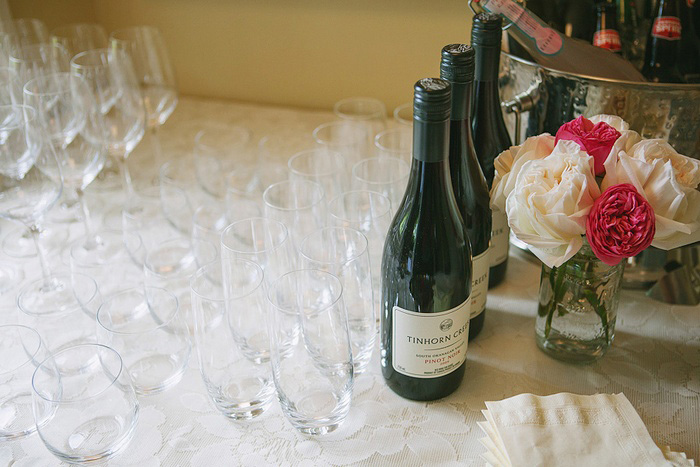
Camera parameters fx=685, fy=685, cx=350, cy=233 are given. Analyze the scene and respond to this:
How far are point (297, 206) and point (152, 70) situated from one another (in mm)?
422

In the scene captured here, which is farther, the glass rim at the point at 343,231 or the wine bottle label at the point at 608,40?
the wine bottle label at the point at 608,40

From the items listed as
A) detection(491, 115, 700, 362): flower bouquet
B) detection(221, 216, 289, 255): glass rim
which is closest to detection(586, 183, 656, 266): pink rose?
detection(491, 115, 700, 362): flower bouquet

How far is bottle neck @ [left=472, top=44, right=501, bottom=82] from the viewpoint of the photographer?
2.53ft

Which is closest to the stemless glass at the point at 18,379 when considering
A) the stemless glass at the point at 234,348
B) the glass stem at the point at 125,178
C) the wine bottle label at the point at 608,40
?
the stemless glass at the point at 234,348

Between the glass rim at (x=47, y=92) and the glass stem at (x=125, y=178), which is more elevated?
the glass rim at (x=47, y=92)

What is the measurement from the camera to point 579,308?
76 centimetres

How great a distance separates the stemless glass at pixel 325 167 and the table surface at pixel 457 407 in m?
0.26

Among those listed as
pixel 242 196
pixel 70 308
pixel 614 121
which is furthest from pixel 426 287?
pixel 70 308

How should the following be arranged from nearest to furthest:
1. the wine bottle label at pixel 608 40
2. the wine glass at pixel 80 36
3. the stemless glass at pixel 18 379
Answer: the stemless glass at pixel 18 379 → the wine bottle label at pixel 608 40 → the wine glass at pixel 80 36

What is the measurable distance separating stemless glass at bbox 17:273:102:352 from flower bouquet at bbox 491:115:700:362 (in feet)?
1.62

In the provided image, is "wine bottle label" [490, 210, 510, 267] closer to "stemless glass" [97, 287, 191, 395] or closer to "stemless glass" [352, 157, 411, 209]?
"stemless glass" [352, 157, 411, 209]

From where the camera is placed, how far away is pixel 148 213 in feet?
3.53

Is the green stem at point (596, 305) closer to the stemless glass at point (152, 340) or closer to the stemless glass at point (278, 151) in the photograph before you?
the stemless glass at point (152, 340)

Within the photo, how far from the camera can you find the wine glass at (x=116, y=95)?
1.01 meters
